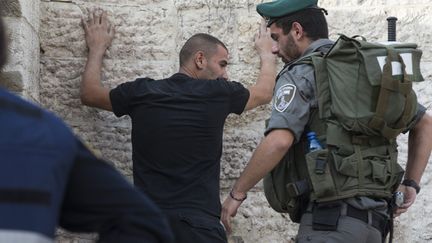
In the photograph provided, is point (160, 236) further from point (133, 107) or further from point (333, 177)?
point (133, 107)

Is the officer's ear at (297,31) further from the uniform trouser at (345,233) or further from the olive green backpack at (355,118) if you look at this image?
the uniform trouser at (345,233)

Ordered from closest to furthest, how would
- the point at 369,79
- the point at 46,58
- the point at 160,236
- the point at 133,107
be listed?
1. the point at 160,236
2. the point at 369,79
3. the point at 133,107
4. the point at 46,58

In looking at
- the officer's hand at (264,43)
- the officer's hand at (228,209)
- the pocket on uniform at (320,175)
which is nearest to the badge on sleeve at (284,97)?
the pocket on uniform at (320,175)

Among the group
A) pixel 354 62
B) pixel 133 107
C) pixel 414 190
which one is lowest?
pixel 414 190

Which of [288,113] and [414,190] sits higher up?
[288,113]

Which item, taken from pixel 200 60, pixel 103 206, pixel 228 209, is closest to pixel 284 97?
pixel 228 209

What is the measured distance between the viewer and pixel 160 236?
73.1 inches

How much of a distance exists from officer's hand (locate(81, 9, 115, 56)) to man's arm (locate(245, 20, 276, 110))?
765mm

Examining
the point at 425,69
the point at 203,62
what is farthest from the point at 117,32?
the point at 425,69

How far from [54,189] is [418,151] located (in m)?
2.48

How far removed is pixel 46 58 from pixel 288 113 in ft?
5.07

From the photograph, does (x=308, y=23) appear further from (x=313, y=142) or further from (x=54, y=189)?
(x=54, y=189)

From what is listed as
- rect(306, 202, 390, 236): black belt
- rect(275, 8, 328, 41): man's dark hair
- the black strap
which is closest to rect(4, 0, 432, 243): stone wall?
rect(275, 8, 328, 41): man's dark hair

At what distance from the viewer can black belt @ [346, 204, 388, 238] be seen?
3.53 meters
